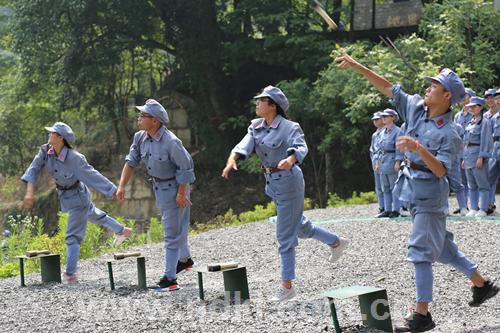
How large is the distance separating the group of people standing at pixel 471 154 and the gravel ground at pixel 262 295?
1081 millimetres

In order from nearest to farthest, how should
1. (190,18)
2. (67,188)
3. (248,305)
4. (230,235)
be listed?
(248,305) → (67,188) → (230,235) → (190,18)

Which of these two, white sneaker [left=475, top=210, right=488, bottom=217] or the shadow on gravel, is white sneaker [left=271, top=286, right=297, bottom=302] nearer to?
the shadow on gravel

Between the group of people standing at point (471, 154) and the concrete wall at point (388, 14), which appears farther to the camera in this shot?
the concrete wall at point (388, 14)

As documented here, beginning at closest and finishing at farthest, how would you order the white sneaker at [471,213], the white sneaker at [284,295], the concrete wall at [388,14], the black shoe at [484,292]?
the black shoe at [484,292] < the white sneaker at [284,295] < the white sneaker at [471,213] < the concrete wall at [388,14]

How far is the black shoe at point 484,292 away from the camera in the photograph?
5.75m

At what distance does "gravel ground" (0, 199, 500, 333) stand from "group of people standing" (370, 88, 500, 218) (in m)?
1.08

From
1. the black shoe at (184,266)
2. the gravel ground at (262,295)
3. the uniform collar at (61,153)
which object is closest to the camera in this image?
the gravel ground at (262,295)

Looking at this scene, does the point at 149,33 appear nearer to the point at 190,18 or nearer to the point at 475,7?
the point at 190,18

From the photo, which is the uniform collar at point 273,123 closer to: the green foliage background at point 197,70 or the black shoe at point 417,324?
the black shoe at point 417,324

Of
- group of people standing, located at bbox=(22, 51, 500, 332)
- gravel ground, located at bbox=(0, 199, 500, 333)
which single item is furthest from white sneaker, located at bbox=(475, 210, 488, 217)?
group of people standing, located at bbox=(22, 51, 500, 332)

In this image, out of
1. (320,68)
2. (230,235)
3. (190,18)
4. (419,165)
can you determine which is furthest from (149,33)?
(419,165)

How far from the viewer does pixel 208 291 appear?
7.73 metres

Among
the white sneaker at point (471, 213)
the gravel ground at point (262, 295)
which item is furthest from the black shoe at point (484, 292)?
the white sneaker at point (471, 213)

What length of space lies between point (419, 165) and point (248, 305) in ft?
6.83
